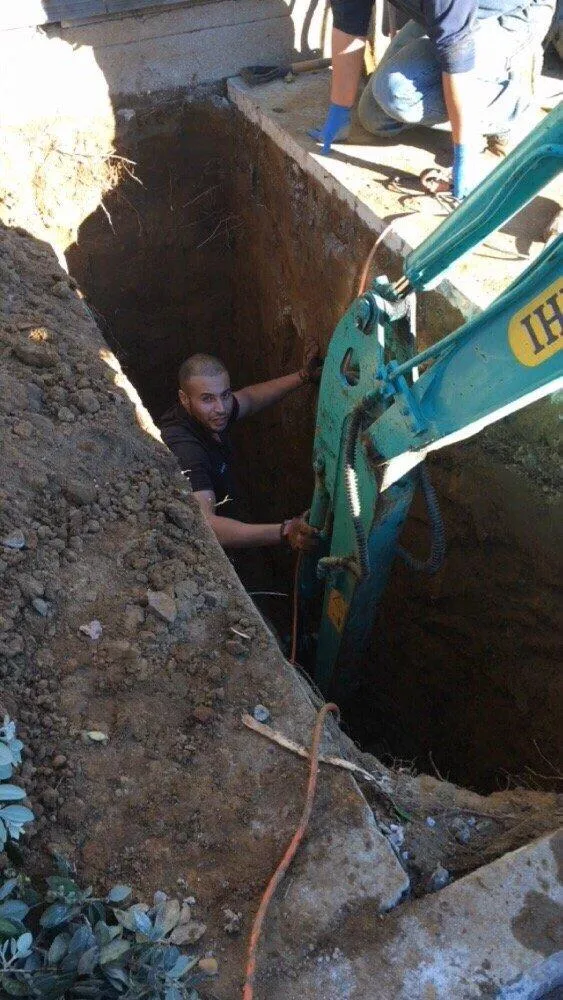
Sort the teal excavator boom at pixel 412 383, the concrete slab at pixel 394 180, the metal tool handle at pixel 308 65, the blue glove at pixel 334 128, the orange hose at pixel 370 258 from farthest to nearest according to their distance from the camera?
the metal tool handle at pixel 308 65 < the blue glove at pixel 334 128 < the concrete slab at pixel 394 180 < the orange hose at pixel 370 258 < the teal excavator boom at pixel 412 383

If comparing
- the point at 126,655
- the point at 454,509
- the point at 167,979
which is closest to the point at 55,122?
the point at 454,509

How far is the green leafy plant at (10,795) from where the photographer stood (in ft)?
6.54

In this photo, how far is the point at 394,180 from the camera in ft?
14.2

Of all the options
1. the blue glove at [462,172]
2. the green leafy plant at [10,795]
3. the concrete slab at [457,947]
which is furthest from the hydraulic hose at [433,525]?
the blue glove at [462,172]

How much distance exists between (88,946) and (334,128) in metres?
3.96

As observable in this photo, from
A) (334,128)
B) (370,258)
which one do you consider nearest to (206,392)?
(370,258)

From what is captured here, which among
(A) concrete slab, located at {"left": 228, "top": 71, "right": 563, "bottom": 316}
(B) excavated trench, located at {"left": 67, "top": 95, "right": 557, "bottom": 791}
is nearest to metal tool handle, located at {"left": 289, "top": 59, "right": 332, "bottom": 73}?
(A) concrete slab, located at {"left": 228, "top": 71, "right": 563, "bottom": 316}

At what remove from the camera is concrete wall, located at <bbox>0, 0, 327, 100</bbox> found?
186 inches

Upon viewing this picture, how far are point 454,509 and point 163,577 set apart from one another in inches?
66.5

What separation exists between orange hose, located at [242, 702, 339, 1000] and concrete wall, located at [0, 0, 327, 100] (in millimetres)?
4034

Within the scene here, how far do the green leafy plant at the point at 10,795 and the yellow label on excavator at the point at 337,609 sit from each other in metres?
1.64

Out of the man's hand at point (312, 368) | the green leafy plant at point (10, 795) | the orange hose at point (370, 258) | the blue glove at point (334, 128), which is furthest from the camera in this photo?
the blue glove at point (334, 128)

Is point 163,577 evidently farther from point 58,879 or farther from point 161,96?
point 161,96

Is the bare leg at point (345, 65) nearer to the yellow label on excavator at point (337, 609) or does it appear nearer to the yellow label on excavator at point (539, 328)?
the yellow label on excavator at point (337, 609)
